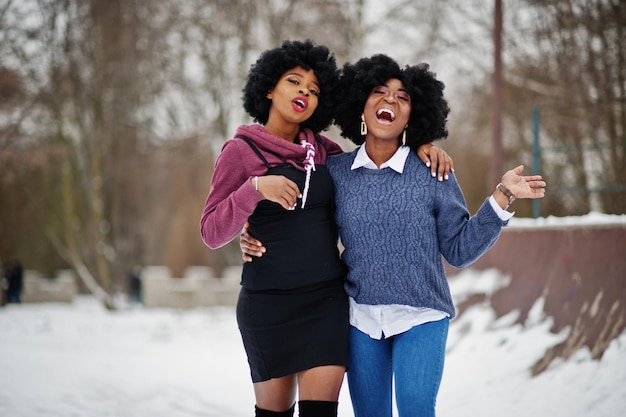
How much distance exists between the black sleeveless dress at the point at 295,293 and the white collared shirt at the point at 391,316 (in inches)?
2.5

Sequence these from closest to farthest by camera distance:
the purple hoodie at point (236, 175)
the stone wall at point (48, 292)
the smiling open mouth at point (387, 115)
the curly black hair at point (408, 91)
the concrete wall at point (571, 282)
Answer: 1. the purple hoodie at point (236, 175)
2. the smiling open mouth at point (387, 115)
3. the curly black hair at point (408, 91)
4. the concrete wall at point (571, 282)
5. the stone wall at point (48, 292)

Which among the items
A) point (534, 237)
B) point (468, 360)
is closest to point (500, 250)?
point (534, 237)

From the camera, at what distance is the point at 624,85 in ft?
33.8

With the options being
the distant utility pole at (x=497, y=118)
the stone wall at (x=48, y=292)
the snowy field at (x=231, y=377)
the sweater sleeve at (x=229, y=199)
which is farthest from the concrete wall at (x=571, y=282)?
the stone wall at (x=48, y=292)

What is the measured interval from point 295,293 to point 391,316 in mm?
416

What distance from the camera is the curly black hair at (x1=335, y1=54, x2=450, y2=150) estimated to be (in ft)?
10.7

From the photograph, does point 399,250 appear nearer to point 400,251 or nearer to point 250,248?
point 400,251

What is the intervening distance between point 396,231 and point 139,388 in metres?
5.06

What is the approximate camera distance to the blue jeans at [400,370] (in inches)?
112

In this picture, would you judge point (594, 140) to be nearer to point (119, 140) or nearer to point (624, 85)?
point (624, 85)

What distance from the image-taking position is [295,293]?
3.03m

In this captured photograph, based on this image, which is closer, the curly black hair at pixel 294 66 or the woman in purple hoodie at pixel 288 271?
the woman in purple hoodie at pixel 288 271

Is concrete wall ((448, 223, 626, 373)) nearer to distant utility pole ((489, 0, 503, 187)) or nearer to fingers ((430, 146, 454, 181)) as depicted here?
distant utility pole ((489, 0, 503, 187))

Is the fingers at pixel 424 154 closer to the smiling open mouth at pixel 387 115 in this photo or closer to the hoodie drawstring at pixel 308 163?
the smiling open mouth at pixel 387 115
